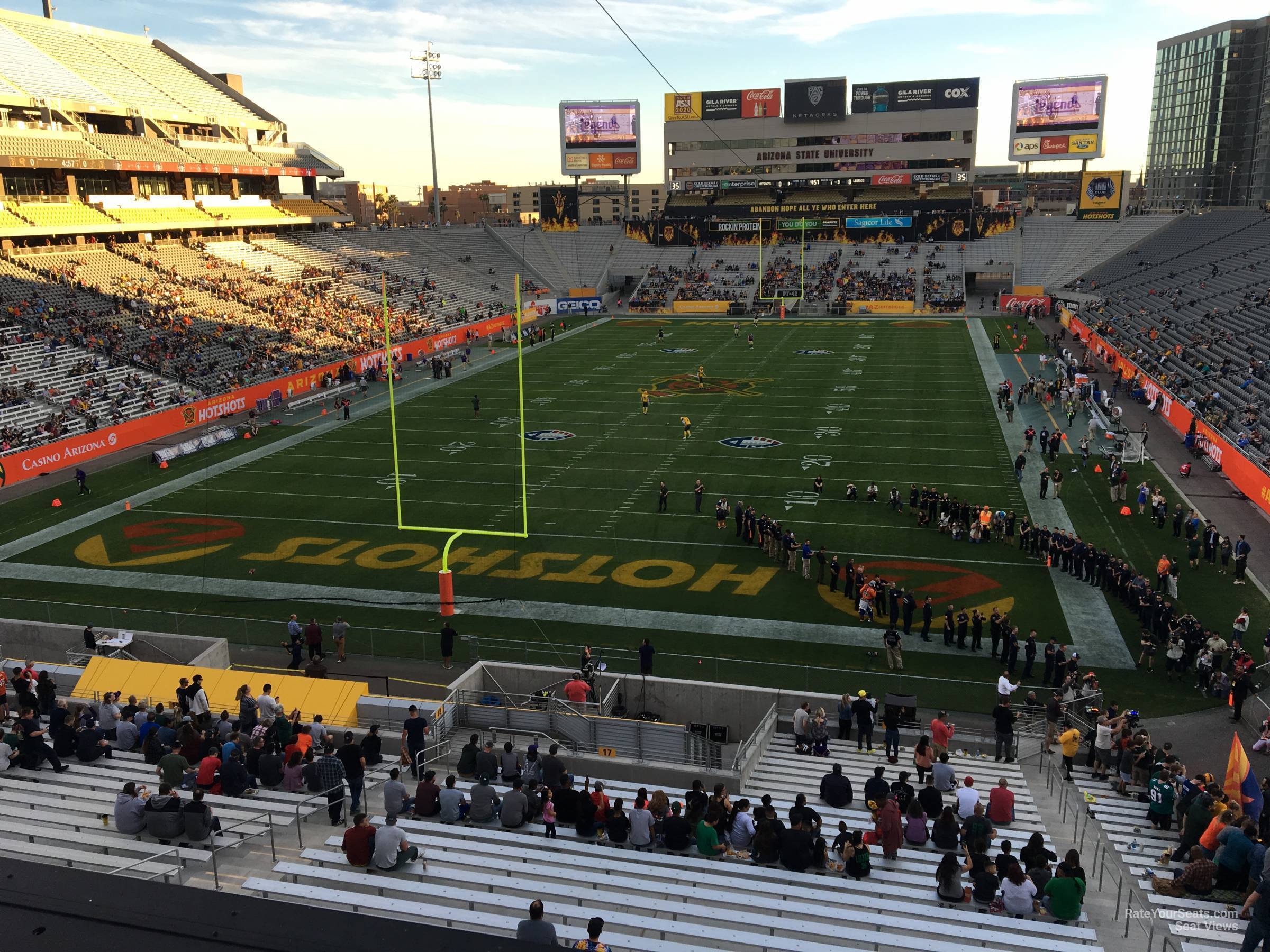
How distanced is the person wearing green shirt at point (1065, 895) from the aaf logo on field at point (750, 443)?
23254mm

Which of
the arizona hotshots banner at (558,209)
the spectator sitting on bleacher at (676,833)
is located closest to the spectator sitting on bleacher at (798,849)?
the spectator sitting on bleacher at (676,833)

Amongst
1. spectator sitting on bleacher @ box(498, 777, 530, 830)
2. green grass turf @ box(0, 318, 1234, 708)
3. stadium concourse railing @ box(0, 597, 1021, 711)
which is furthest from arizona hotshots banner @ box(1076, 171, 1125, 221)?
spectator sitting on bleacher @ box(498, 777, 530, 830)

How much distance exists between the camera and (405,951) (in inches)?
151

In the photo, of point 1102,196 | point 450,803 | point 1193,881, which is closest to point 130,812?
point 450,803

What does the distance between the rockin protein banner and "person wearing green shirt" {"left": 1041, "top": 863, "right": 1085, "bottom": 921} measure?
1906cm

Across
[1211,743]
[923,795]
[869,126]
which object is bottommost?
[1211,743]

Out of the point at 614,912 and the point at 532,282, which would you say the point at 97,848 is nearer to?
the point at 614,912

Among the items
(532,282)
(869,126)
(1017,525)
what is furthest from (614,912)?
(869,126)

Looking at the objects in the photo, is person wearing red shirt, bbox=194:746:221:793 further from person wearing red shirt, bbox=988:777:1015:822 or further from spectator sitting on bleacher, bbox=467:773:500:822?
person wearing red shirt, bbox=988:777:1015:822

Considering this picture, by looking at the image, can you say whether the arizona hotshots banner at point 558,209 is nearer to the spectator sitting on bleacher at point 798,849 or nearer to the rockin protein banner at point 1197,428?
the rockin protein banner at point 1197,428

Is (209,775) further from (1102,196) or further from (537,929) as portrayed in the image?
(1102,196)

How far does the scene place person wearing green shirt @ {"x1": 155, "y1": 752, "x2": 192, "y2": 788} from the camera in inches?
379

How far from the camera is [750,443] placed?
103 ft

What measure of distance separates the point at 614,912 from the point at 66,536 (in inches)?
844
